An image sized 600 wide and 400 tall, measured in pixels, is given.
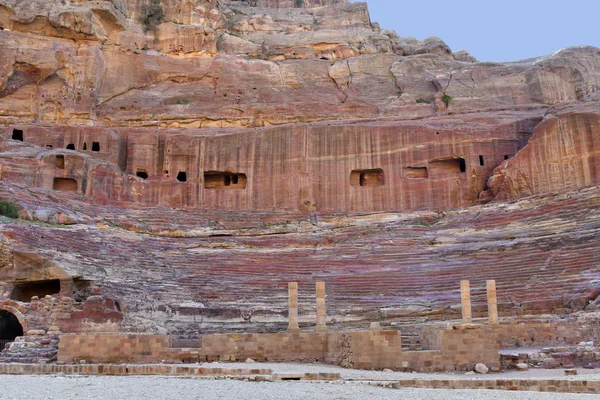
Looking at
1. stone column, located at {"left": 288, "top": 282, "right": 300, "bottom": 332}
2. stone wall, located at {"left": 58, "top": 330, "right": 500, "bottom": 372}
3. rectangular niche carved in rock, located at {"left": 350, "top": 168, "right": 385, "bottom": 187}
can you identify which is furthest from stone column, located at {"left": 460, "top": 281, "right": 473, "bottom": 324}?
rectangular niche carved in rock, located at {"left": 350, "top": 168, "right": 385, "bottom": 187}

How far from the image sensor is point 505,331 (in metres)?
16.2

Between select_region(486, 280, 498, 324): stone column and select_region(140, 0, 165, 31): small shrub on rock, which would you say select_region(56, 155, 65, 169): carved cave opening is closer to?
select_region(140, 0, 165, 31): small shrub on rock

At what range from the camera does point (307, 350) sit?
1628 cm

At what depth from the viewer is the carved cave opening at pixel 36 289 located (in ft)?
66.8

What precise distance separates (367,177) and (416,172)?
8.31 feet

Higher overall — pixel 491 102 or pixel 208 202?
pixel 491 102

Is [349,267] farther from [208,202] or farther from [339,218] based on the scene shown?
[208,202]

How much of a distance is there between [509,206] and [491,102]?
1352 cm

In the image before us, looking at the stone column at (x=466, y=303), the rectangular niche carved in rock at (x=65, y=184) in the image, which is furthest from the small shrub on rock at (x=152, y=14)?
the stone column at (x=466, y=303)

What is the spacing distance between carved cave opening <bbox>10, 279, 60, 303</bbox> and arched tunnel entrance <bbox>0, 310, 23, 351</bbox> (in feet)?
2.76

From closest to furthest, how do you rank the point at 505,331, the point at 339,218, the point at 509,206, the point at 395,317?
the point at 505,331 < the point at 395,317 < the point at 509,206 < the point at 339,218

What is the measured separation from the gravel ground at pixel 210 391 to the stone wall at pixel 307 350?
355 cm

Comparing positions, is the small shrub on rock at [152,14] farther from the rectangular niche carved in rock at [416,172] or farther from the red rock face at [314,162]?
the rectangular niche carved in rock at [416,172]

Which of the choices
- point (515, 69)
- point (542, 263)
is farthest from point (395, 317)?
point (515, 69)
